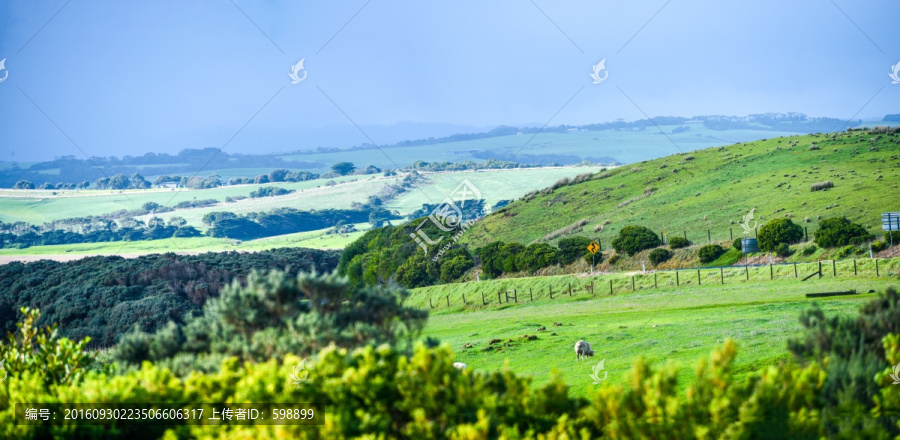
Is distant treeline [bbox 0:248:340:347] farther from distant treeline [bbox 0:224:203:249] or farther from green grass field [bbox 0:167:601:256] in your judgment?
green grass field [bbox 0:167:601:256]

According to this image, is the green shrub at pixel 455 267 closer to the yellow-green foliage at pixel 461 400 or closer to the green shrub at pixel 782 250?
the green shrub at pixel 782 250

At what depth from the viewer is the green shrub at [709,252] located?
5797cm

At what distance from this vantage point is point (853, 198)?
67.6 meters

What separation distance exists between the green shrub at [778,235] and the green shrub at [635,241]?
10.1 m

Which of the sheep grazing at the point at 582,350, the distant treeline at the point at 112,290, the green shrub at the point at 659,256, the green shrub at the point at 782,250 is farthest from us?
the green shrub at the point at 659,256

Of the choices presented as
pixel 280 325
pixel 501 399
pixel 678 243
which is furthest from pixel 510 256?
pixel 501 399

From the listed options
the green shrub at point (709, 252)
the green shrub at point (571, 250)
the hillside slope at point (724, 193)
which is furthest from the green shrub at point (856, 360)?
the green shrub at point (571, 250)

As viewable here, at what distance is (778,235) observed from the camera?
56.4 m

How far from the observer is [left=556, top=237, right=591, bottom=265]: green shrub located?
67.6 meters

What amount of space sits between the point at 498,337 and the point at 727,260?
28848mm

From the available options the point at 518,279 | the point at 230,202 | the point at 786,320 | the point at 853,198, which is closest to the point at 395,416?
the point at 786,320

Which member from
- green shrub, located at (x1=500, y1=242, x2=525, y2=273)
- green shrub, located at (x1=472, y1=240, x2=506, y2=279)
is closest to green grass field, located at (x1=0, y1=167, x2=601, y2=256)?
green shrub, located at (x1=472, y1=240, x2=506, y2=279)

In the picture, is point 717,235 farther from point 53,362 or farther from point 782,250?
point 53,362

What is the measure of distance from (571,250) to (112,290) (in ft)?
126
